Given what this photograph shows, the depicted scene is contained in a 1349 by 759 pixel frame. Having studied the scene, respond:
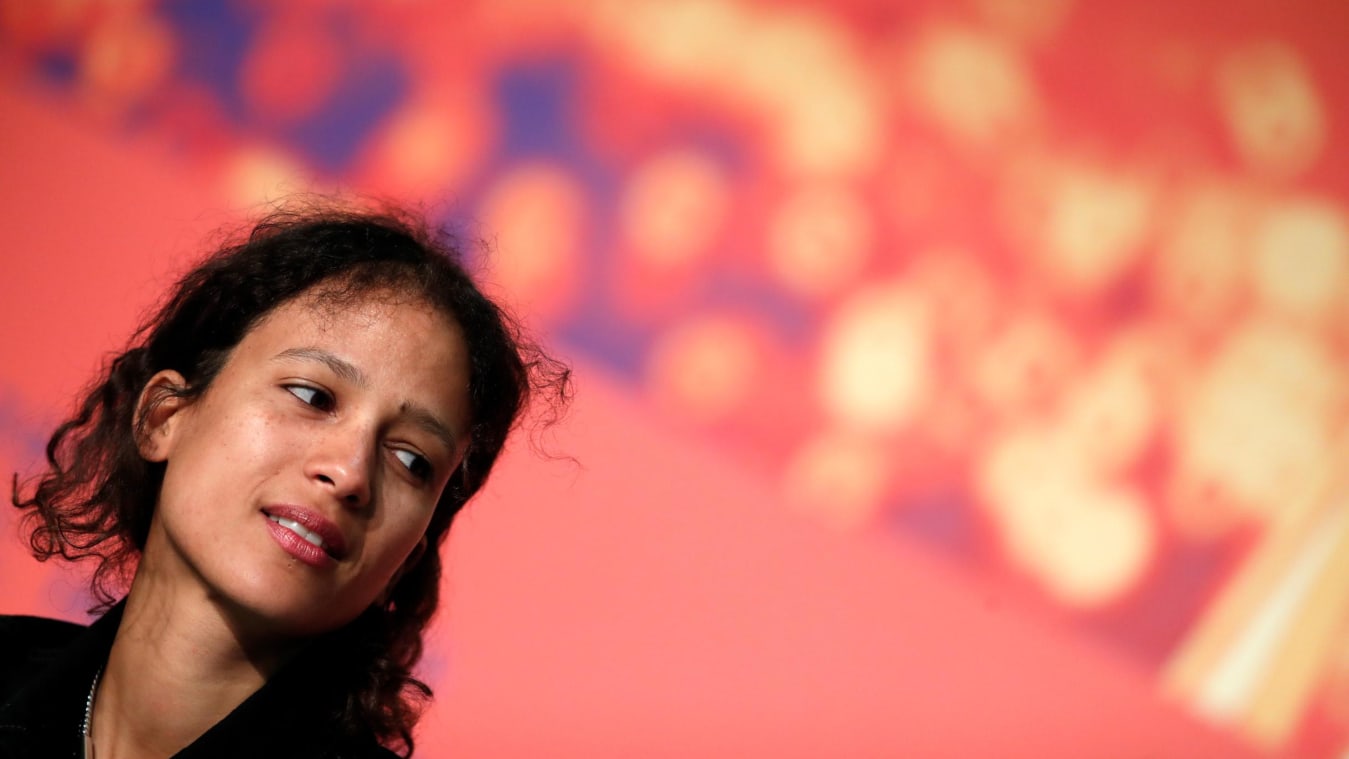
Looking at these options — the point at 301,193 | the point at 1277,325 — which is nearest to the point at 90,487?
the point at 301,193

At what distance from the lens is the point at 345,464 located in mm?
938

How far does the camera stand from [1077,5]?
1.81 meters

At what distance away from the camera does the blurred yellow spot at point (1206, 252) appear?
5.94 feet

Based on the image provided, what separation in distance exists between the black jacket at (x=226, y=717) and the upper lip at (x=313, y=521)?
118 mm

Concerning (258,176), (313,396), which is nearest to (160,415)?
(313,396)

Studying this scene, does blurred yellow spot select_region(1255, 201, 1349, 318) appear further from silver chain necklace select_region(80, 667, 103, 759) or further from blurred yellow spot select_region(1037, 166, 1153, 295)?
silver chain necklace select_region(80, 667, 103, 759)

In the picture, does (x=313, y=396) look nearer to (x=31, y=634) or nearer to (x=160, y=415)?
(x=160, y=415)

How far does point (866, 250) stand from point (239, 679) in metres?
1.02

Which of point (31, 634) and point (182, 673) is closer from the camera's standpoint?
point (182, 673)

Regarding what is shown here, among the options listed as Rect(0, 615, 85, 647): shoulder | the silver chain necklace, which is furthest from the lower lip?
Rect(0, 615, 85, 647): shoulder

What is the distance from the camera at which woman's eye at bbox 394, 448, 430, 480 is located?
99 centimetres

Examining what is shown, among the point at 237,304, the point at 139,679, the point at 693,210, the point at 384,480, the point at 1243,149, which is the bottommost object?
the point at 139,679

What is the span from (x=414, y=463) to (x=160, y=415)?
219mm

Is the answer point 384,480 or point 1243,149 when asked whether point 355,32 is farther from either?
point 1243,149
